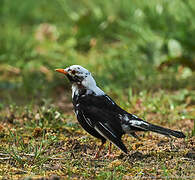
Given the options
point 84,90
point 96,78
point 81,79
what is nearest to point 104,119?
point 84,90

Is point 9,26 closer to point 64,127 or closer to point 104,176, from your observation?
point 64,127

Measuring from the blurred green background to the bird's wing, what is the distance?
180 cm

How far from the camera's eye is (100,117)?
14.0 feet

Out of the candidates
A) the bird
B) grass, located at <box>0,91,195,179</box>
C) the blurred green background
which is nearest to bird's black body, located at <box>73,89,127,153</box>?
the bird

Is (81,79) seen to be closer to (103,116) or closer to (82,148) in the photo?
(103,116)

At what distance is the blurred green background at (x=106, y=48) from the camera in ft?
23.1

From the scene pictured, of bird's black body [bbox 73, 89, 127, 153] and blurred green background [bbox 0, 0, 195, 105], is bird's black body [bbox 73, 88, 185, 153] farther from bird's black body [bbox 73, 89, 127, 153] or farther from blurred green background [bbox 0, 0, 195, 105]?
blurred green background [bbox 0, 0, 195, 105]

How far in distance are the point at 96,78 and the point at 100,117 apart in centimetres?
261

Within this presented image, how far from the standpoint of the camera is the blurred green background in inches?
277

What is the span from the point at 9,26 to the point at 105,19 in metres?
2.04

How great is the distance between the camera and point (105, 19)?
9.27 m

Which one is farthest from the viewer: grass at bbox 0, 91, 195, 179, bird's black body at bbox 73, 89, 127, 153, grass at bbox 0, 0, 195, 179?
bird's black body at bbox 73, 89, 127, 153

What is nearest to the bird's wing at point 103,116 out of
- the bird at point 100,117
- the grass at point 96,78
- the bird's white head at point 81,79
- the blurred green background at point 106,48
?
the bird at point 100,117

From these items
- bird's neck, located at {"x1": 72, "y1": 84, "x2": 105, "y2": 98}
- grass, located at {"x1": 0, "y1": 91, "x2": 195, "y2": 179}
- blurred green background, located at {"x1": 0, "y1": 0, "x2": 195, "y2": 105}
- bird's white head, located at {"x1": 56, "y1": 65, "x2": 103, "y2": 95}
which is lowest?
grass, located at {"x1": 0, "y1": 91, "x2": 195, "y2": 179}
